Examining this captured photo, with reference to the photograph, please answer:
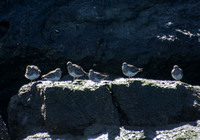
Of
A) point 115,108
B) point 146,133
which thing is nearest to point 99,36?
point 115,108

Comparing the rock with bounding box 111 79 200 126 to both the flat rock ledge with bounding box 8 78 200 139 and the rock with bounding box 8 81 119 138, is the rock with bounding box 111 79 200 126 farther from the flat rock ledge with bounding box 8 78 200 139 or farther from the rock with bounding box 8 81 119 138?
the rock with bounding box 8 81 119 138

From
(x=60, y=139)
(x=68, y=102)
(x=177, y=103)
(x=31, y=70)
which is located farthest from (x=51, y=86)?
(x=177, y=103)

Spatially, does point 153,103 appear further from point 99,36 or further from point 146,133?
point 99,36

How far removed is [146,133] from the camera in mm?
10141

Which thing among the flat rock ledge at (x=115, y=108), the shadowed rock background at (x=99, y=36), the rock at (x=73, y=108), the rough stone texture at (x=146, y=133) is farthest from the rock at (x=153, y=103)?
the shadowed rock background at (x=99, y=36)

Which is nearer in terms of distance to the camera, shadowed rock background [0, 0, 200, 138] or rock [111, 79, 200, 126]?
rock [111, 79, 200, 126]

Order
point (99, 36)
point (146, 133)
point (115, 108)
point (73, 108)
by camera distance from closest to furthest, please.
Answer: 1. point (146, 133)
2. point (73, 108)
3. point (115, 108)
4. point (99, 36)

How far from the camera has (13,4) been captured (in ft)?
52.0

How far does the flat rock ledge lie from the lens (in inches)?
414

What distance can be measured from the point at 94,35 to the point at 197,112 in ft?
19.6

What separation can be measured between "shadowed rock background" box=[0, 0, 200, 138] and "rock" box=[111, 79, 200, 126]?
3.59 meters

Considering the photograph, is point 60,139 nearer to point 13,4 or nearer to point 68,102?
point 68,102

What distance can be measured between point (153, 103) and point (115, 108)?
115 centimetres

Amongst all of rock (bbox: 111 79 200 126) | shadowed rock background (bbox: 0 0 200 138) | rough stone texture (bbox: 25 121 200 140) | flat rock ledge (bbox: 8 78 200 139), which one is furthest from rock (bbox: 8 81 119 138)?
shadowed rock background (bbox: 0 0 200 138)
